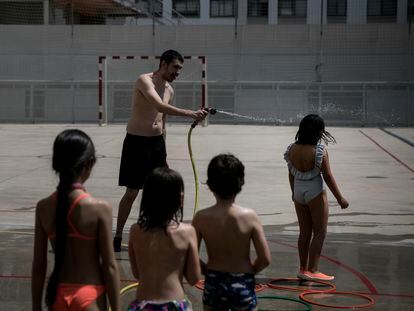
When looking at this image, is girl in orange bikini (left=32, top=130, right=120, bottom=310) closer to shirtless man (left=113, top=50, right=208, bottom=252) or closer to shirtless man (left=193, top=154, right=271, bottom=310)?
shirtless man (left=193, top=154, right=271, bottom=310)

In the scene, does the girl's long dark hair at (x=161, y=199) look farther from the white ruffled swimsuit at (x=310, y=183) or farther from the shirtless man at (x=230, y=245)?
the white ruffled swimsuit at (x=310, y=183)

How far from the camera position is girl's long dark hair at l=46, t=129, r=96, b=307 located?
122 inches

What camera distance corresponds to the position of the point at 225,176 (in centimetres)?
355

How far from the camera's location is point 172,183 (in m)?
3.27

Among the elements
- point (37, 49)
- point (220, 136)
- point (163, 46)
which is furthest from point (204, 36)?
point (220, 136)

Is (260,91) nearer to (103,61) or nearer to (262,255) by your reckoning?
(103,61)

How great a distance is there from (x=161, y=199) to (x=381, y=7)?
35.9 m

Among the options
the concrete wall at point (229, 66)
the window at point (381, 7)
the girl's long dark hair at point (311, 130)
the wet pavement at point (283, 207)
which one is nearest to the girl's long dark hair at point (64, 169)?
the wet pavement at point (283, 207)

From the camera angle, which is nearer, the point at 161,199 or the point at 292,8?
the point at 161,199

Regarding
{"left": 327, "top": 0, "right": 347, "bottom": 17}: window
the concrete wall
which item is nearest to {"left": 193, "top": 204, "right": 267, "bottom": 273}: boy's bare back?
the concrete wall

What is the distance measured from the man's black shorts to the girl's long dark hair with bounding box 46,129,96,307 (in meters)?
3.77

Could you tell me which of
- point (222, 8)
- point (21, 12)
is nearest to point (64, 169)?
point (21, 12)

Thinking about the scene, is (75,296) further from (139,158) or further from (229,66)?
(229,66)

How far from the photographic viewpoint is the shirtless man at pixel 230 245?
3547 mm
